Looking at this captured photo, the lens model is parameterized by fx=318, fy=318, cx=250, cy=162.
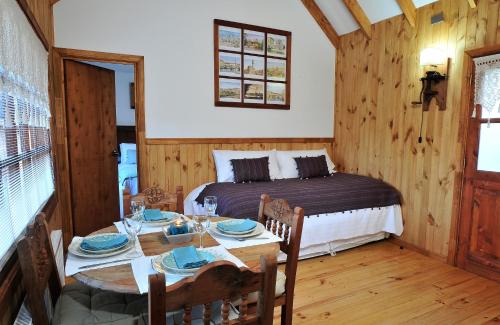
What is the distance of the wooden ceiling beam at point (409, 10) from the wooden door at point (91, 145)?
3.21m

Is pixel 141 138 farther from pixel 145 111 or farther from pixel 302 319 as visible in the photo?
pixel 302 319

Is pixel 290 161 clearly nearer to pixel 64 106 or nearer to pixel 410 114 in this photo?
pixel 410 114

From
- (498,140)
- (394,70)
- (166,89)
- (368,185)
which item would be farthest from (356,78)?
(166,89)

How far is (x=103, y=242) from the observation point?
55.2 inches

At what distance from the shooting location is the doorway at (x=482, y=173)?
2637 mm

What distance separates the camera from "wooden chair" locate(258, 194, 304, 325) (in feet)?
5.26

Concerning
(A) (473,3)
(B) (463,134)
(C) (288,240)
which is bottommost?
(C) (288,240)

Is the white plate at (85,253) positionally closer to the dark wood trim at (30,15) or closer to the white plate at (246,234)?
the white plate at (246,234)

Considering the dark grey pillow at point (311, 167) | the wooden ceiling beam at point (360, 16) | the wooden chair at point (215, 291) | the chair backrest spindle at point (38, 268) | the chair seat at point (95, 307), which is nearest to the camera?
the wooden chair at point (215, 291)

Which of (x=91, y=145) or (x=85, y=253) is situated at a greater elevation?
(x=91, y=145)

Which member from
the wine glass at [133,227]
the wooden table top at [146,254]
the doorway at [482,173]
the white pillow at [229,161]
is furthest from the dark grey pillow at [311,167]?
the wine glass at [133,227]

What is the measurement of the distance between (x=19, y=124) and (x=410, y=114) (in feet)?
11.1

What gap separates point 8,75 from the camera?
1.37 metres

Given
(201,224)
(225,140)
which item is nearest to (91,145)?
(225,140)
